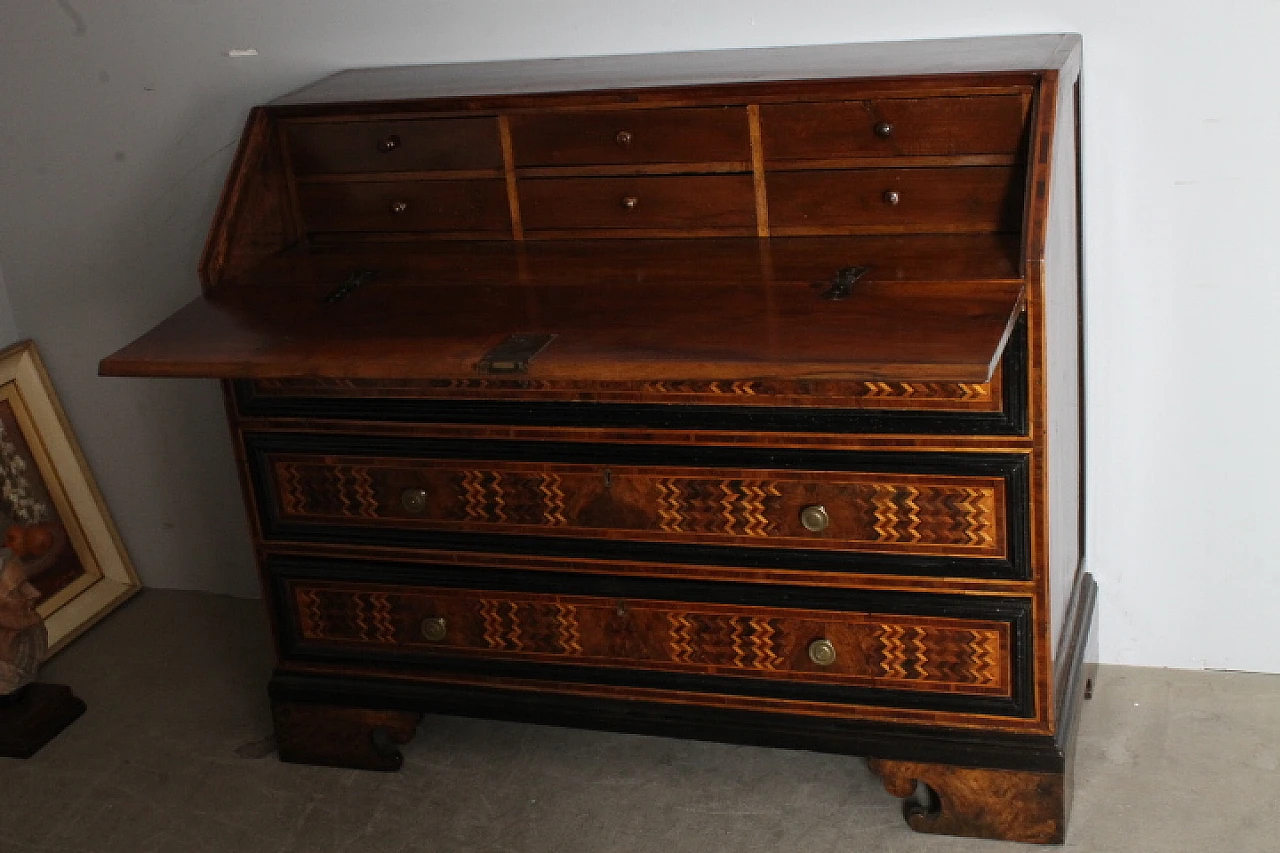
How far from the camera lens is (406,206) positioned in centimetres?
285

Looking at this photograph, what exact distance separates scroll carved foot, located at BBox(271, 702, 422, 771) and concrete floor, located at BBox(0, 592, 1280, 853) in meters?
0.03

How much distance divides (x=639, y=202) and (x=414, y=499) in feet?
2.15

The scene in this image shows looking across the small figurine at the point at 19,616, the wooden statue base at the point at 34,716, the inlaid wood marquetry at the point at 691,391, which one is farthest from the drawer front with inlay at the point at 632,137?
the wooden statue base at the point at 34,716

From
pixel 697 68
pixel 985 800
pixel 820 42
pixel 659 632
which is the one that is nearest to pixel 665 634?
pixel 659 632

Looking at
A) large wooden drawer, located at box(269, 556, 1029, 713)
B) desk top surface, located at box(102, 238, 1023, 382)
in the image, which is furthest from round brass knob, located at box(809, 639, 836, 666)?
desk top surface, located at box(102, 238, 1023, 382)

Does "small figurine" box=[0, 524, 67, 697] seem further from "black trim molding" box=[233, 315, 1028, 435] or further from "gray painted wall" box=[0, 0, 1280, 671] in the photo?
"black trim molding" box=[233, 315, 1028, 435]

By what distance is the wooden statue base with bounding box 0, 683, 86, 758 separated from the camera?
3.21 meters

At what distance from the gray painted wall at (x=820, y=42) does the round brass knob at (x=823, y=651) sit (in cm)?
74

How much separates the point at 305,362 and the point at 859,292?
0.86 meters

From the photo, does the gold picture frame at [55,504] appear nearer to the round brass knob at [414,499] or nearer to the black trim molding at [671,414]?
the black trim molding at [671,414]

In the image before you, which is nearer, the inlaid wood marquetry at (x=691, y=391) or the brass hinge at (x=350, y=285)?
the inlaid wood marquetry at (x=691, y=391)

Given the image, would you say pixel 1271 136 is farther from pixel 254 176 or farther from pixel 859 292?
pixel 254 176

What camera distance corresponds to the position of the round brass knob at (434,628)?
2.82 metres

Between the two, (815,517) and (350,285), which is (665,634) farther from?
(350,285)
